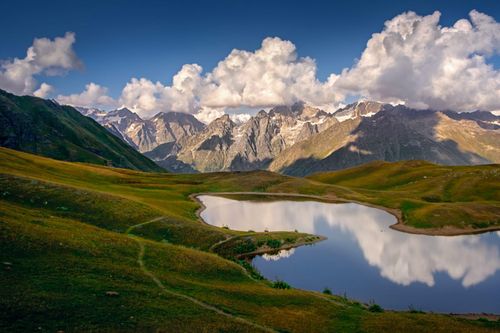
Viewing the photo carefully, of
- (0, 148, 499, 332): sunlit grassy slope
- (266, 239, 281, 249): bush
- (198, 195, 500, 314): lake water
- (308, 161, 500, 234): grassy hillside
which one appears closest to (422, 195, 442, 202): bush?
(308, 161, 500, 234): grassy hillside

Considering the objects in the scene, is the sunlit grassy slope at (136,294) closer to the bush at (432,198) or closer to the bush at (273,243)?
the bush at (273,243)

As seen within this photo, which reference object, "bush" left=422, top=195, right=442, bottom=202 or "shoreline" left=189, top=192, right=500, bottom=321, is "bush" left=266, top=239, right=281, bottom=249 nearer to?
"shoreline" left=189, top=192, right=500, bottom=321

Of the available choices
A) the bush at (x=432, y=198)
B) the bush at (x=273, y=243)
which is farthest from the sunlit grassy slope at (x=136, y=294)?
the bush at (x=432, y=198)

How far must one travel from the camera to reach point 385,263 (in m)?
68.6

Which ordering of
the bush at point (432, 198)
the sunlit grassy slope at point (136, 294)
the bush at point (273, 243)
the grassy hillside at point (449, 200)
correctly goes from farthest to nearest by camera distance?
the bush at point (432, 198) < the grassy hillside at point (449, 200) < the bush at point (273, 243) < the sunlit grassy slope at point (136, 294)

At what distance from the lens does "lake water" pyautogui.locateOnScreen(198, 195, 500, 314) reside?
5375 cm

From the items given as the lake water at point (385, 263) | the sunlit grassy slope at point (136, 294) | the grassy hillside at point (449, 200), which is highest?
the grassy hillside at point (449, 200)

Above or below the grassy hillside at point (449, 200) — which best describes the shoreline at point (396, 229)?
below

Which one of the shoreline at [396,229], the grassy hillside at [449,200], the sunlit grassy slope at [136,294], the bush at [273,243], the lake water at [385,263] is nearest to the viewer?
the sunlit grassy slope at [136,294]

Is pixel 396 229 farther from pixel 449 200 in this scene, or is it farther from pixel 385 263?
pixel 449 200

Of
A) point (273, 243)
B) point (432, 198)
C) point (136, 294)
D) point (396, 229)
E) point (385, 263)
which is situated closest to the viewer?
point (136, 294)

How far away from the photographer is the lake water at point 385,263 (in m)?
53.8

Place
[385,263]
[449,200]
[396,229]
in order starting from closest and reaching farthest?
1. [385,263]
2. [396,229]
3. [449,200]

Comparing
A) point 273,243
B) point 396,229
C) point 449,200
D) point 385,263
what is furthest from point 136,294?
point 449,200
